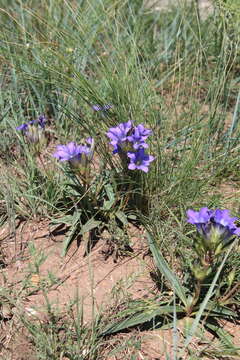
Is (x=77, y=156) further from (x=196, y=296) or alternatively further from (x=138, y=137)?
(x=196, y=296)

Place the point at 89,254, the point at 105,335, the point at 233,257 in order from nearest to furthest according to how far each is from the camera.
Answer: the point at 105,335 → the point at 233,257 → the point at 89,254

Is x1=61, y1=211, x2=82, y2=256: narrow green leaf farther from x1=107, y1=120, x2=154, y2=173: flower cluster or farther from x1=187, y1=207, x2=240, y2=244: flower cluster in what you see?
x1=187, y1=207, x2=240, y2=244: flower cluster

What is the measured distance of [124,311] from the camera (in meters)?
1.76

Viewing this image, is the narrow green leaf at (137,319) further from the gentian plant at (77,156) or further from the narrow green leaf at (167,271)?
the gentian plant at (77,156)

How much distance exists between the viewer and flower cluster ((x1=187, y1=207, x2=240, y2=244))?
1609 mm

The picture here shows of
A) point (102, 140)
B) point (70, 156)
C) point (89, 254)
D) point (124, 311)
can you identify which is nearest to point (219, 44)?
point (102, 140)

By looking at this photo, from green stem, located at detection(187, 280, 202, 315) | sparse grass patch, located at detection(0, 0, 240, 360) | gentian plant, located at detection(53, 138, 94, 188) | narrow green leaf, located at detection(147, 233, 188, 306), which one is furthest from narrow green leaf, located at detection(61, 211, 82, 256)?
green stem, located at detection(187, 280, 202, 315)

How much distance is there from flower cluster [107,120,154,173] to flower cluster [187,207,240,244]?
1.16 ft

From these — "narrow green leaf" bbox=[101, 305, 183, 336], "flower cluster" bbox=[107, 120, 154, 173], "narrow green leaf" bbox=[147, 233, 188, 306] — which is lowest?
"narrow green leaf" bbox=[101, 305, 183, 336]

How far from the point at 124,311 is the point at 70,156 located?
24.4 inches

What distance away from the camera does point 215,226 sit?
1.62 meters

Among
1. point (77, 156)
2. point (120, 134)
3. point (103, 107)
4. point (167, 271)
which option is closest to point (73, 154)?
point (77, 156)

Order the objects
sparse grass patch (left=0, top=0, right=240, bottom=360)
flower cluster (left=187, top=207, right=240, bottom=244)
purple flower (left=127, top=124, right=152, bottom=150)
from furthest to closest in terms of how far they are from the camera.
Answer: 1. purple flower (left=127, top=124, right=152, bottom=150)
2. sparse grass patch (left=0, top=0, right=240, bottom=360)
3. flower cluster (left=187, top=207, right=240, bottom=244)

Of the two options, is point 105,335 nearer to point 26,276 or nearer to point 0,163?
point 26,276
